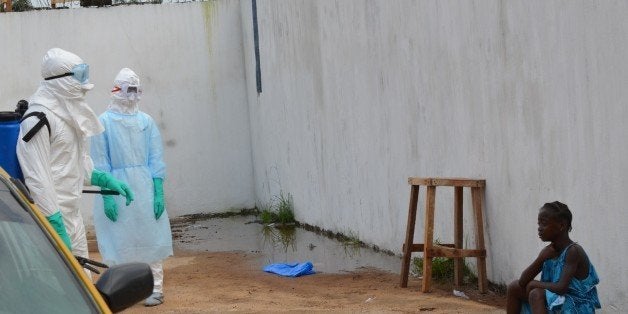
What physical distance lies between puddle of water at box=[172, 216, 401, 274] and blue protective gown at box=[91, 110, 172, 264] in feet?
7.53

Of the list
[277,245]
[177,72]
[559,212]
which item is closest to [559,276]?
[559,212]

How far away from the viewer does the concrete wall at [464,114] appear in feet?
21.9

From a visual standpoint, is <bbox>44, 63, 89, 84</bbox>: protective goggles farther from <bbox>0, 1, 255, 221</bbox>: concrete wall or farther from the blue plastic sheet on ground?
<bbox>0, 1, 255, 221</bbox>: concrete wall

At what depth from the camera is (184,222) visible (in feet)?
56.3

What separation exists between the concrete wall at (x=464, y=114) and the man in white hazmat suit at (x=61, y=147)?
115 inches

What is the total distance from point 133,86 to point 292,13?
5391 millimetres

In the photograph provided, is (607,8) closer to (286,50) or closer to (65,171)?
(65,171)

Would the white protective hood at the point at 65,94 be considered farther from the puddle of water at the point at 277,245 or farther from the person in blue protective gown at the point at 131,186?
the puddle of water at the point at 277,245

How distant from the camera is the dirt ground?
8.32m

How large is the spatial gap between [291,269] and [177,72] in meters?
6.93

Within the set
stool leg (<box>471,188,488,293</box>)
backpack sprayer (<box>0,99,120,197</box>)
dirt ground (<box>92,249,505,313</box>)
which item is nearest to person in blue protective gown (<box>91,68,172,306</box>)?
dirt ground (<box>92,249,505,313</box>)

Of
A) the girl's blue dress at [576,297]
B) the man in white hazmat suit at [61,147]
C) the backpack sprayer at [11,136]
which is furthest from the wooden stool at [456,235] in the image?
the backpack sprayer at [11,136]

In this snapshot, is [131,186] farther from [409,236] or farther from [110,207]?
[409,236]

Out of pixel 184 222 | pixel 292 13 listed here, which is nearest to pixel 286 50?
pixel 292 13
